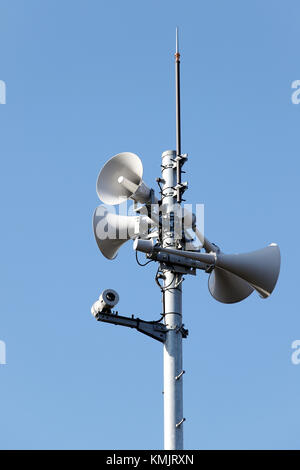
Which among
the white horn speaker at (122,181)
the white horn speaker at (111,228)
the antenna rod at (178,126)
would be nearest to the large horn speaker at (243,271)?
the antenna rod at (178,126)

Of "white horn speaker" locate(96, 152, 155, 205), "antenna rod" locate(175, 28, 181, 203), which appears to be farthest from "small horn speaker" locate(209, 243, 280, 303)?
"white horn speaker" locate(96, 152, 155, 205)

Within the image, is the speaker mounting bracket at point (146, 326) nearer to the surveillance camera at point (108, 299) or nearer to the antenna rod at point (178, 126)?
the surveillance camera at point (108, 299)

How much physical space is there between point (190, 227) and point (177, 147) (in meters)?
2.26

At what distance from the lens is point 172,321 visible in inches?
1072

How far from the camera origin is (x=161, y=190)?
2862 cm

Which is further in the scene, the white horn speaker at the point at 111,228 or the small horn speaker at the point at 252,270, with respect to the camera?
the white horn speaker at the point at 111,228

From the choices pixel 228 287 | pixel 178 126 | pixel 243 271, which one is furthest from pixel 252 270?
Result: pixel 178 126

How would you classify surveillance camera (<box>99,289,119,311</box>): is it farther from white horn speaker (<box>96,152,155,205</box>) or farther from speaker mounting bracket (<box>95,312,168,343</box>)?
white horn speaker (<box>96,152,155,205</box>)

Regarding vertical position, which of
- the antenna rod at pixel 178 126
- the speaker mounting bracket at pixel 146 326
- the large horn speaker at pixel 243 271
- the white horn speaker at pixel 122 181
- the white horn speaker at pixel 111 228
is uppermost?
the antenna rod at pixel 178 126

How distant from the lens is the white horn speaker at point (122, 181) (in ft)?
90.4

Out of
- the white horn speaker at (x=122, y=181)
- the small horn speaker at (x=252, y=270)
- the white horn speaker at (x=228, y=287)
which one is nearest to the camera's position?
the white horn speaker at (x=122, y=181)

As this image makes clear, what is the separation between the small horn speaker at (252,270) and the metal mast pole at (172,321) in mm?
1238

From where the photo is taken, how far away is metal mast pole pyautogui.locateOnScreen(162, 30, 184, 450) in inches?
1030
